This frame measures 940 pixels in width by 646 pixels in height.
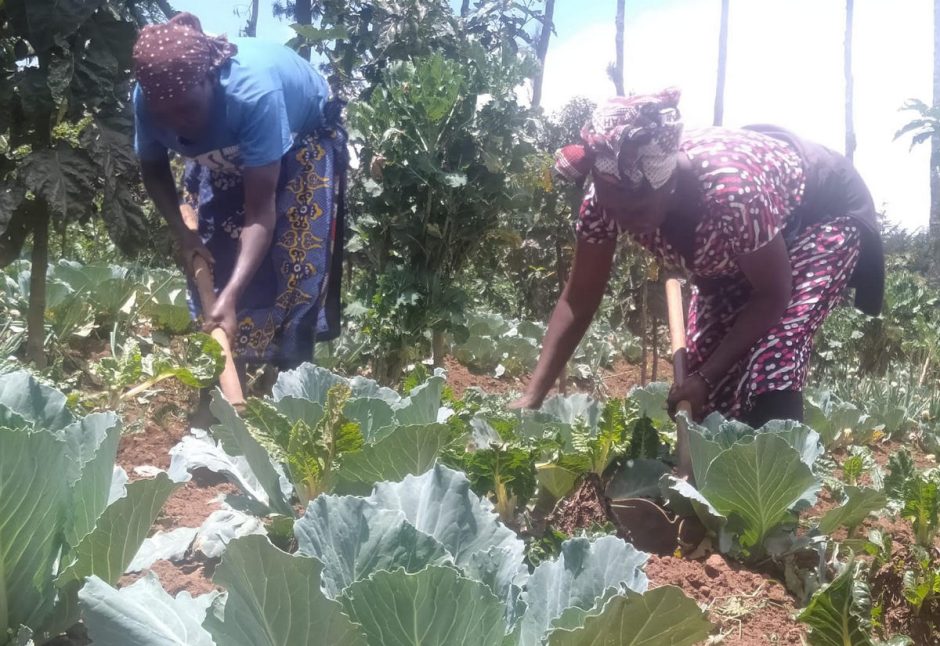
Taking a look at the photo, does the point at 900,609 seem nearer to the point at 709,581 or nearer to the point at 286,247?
the point at 709,581

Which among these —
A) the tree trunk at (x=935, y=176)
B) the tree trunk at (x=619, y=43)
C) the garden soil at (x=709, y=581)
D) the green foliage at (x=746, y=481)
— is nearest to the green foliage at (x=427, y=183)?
the garden soil at (x=709, y=581)

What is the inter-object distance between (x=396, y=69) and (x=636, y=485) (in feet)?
8.55

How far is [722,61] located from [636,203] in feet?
59.8

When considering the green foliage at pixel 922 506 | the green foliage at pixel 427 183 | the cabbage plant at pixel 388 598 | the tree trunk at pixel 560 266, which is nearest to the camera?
the cabbage plant at pixel 388 598

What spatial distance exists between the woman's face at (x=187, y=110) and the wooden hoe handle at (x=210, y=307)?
506mm

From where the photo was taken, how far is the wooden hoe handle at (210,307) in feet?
8.73

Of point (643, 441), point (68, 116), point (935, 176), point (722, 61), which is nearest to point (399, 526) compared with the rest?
point (643, 441)

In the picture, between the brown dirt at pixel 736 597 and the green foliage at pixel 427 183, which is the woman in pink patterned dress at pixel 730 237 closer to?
the brown dirt at pixel 736 597

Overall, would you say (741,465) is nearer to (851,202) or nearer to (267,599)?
(851,202)

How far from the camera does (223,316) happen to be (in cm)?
260

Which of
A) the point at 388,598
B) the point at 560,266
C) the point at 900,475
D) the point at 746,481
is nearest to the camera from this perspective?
the point at 388,598

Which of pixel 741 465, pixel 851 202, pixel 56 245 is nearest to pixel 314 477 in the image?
pixel 741 465

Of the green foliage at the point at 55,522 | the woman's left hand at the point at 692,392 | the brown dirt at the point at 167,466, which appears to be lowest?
the brown dirt at the point at 167,466

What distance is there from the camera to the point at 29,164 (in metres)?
2.73
